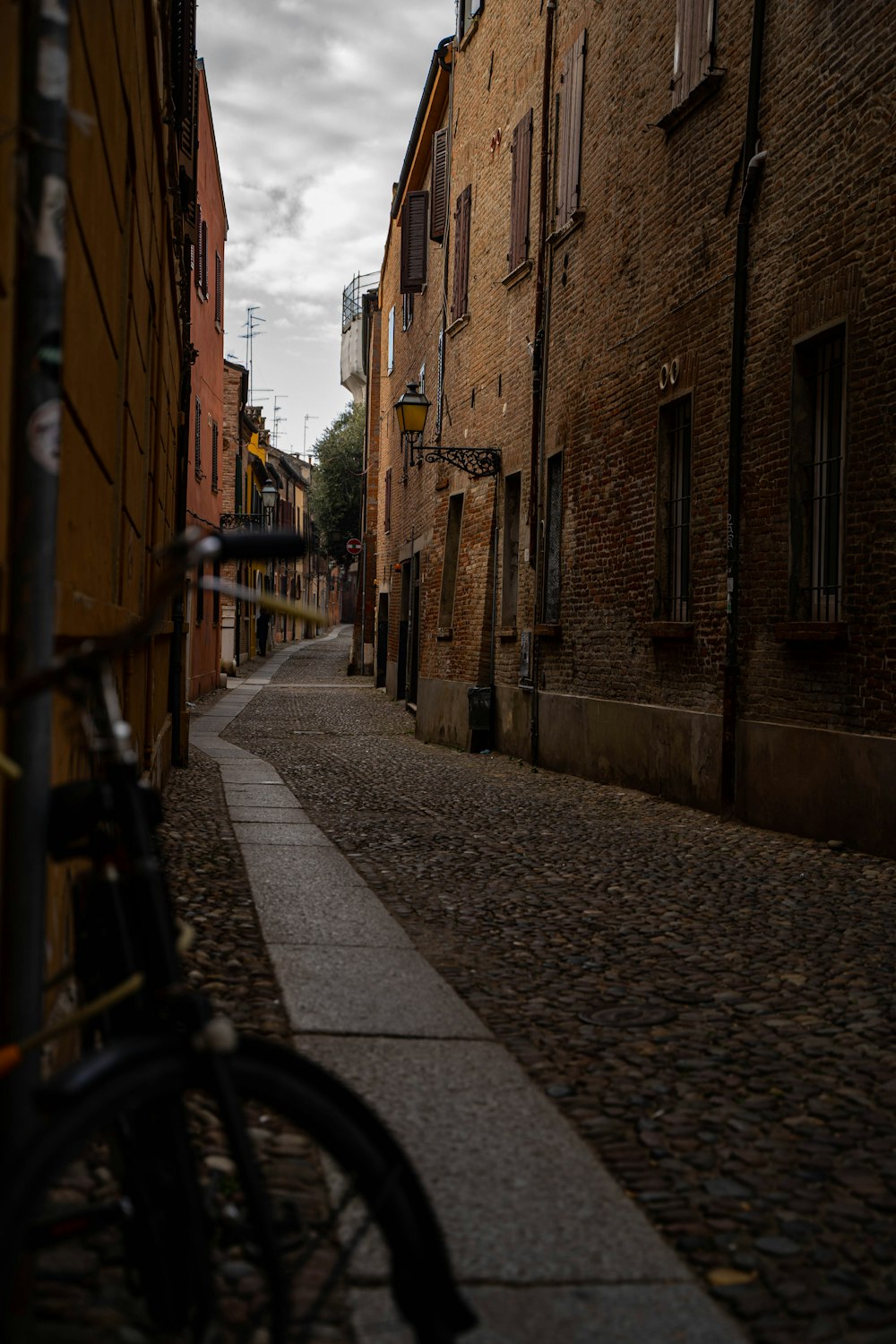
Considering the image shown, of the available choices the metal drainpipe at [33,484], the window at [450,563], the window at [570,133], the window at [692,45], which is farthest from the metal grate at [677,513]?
the metal drainpipe at [33,484]

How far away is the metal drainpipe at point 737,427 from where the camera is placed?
931cm

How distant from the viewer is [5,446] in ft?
7.12

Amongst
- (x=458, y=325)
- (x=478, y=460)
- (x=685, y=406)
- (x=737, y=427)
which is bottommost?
(x=737, y=427)

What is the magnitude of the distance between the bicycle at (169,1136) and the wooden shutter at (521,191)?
14.3 metres

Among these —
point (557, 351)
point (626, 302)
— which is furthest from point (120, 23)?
point (557, 351)

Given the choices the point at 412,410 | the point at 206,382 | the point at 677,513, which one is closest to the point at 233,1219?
the point at 677,513

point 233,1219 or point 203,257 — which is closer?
point 233,1219

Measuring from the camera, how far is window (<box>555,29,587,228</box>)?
13508mm

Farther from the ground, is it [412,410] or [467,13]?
[467,13]

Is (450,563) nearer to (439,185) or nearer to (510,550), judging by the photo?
(510,550)

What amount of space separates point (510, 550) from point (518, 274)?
315 centimetres

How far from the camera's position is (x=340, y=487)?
5172cm

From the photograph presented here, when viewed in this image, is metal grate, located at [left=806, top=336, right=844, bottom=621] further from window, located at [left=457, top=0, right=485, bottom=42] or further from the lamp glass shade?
window, located at [left=457, top=0, right=485, bottom=42]

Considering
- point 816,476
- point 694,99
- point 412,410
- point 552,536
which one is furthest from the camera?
point 412,410
